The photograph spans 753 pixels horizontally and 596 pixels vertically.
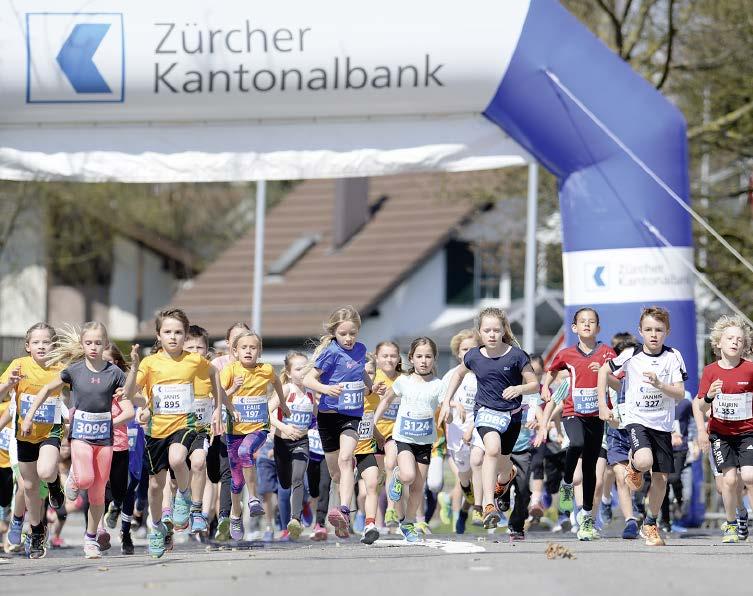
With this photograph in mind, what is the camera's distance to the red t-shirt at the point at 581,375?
41.1ft

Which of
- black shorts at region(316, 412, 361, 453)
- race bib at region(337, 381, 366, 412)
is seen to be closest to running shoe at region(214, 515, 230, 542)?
black shorts at region(316, 412, 361, 453)

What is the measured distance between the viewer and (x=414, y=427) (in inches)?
505

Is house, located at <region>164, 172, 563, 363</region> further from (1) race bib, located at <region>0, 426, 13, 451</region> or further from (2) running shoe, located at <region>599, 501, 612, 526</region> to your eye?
(1) race bib, located at <region>0, 426, 13, 451</region>

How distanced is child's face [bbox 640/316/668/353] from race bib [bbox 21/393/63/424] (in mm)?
4511

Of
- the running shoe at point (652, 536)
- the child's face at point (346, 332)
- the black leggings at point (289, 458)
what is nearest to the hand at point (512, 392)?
the child's face at point (346, 332)

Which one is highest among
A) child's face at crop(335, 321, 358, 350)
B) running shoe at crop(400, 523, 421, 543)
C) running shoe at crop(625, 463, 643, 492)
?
child's face at crop(335, 321, 358, 350)

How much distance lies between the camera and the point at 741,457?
40.4ft

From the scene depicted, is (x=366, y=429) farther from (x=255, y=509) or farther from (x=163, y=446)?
(x=163, y=446)

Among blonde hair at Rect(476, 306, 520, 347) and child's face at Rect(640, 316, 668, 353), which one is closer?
child's face at Rect(640, 316, 668, 353)

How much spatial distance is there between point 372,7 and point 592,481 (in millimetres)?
4622

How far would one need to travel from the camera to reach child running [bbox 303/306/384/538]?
12.3m

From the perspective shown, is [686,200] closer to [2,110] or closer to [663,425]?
[663,425]

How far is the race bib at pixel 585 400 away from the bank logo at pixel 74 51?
192 inches

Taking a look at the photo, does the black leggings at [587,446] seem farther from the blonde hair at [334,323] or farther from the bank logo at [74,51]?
the bank logo at [74,51]
